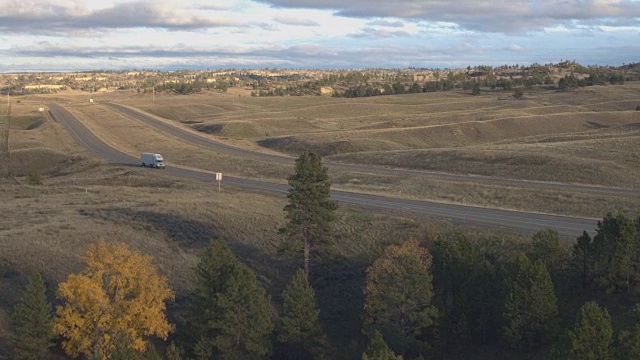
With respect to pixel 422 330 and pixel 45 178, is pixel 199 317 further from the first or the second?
pixel 45 178

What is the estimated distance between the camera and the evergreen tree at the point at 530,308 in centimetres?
3020

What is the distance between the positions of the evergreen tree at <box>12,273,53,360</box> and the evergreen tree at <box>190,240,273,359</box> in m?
6.49

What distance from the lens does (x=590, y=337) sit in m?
24.9

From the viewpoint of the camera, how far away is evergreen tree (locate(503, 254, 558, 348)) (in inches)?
1189

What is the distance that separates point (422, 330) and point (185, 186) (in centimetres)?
3250

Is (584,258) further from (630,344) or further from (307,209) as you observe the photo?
(307,209)

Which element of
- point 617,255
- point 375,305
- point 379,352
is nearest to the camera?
point 379,352

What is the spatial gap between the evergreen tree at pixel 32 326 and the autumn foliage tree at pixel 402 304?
565 inches

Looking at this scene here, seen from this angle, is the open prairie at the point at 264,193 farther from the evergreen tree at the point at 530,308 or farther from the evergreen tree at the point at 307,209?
the evergreen tree at the point at 530,308

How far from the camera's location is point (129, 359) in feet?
81.5

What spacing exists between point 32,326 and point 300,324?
11.8 m

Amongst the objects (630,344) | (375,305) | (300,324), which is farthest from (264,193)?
(630,344)

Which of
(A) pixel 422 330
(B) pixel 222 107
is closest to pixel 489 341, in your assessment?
(A) pixel 422 330

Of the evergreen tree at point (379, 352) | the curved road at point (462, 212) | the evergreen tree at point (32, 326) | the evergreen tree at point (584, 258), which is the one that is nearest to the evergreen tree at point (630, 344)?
the evergreen tree at point (584, 258)
